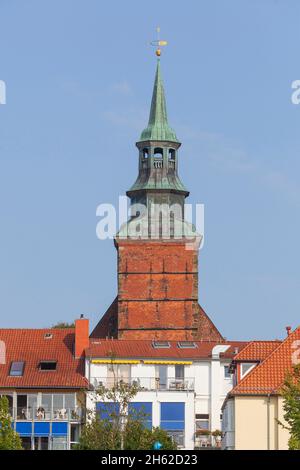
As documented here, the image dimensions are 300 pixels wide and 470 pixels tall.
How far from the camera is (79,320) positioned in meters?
100

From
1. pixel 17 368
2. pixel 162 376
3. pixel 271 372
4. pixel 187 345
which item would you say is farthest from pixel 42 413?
pixel 187 345

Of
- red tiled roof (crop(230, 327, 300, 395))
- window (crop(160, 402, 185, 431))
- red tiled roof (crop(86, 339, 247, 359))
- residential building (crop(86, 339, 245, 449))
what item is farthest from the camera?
red tiled roof (crop(86, 339, 247, 359))

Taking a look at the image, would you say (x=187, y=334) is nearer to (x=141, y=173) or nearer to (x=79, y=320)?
(x=141, y=173)

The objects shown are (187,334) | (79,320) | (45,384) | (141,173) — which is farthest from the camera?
(141,173)

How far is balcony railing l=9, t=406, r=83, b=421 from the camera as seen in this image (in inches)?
3625

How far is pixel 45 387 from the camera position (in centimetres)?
9350

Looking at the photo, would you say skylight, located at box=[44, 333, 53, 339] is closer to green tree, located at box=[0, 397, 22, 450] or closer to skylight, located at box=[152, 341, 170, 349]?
skylight, located at box=[152, 341, 170, 349]

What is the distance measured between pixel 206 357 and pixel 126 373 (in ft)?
15.6

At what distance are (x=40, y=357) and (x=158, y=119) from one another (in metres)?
46.6

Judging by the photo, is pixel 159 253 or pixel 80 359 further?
pixel 159 253

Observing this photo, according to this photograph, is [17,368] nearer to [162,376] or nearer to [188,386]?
[162,376]

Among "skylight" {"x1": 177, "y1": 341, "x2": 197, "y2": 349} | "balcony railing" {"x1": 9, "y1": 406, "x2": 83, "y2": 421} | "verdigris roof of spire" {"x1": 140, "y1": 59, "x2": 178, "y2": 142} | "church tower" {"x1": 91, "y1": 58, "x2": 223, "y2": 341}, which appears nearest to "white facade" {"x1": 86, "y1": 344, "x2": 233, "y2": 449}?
"balcony railing" {"x1": 9, "y1": 406, "x2": 83, "y2": 421}
